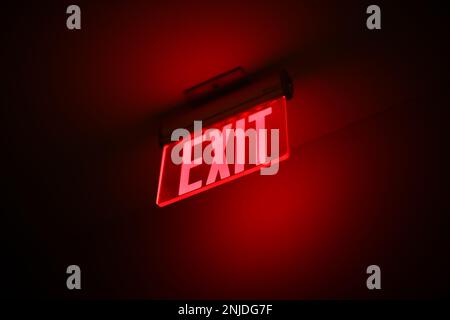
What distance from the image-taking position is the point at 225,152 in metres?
1.81

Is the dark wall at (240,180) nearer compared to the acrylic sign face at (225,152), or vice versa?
the acrylic sign face at (225,152)

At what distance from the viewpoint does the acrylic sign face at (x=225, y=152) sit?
1.71 meters

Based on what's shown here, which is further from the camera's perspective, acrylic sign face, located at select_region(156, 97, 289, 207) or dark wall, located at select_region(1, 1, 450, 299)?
dark wall, located at select_region(1, 1, 450, 299)

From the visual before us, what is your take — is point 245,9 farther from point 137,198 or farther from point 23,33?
point 137,198

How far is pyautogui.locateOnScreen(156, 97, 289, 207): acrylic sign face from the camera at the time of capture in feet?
5.60

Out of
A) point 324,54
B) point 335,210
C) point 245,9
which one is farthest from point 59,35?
point 335,210

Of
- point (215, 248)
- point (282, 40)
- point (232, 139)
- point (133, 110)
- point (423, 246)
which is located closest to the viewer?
point (232, 139)

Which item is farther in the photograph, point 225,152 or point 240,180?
point 240,180

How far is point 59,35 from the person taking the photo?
2.00 m

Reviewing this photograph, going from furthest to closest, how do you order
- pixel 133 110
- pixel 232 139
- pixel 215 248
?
pixel 215 248 → pixel 133 110 → pixel 232 139

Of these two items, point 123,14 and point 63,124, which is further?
point 63,124

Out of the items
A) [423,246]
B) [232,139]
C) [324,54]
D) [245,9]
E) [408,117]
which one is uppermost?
[245,9]

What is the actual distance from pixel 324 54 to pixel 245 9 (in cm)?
42

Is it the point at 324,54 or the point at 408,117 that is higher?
the point at 324,54
